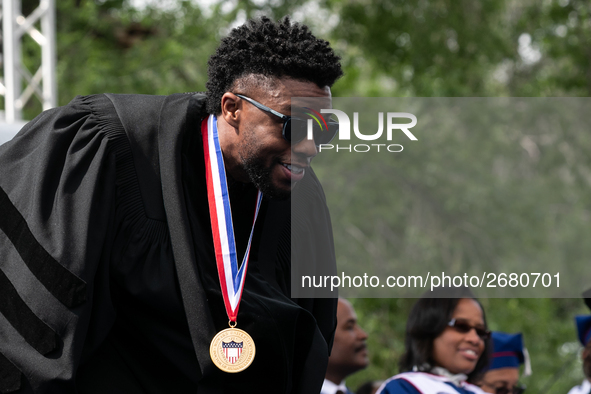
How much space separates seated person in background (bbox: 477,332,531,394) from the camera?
4867 mm

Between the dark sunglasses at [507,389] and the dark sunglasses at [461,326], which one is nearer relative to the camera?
the dark sunglasses at [461,326]

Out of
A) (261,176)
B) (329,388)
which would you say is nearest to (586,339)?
(329,388)

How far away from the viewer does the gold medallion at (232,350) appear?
219 centimetres

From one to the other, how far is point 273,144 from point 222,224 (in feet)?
1.05

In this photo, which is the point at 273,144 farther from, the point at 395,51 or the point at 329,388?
the point at 395,51

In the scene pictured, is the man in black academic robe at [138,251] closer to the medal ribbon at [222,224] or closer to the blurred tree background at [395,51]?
the medal ribbon at [222,224]

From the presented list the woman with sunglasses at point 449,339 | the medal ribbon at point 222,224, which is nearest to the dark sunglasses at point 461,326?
the woman with sunglasses at point 449,339

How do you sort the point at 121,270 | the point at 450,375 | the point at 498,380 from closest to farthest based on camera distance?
1. the point at 121,270
2. the point at 450,375
3. the point at 498,380

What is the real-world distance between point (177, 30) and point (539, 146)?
7169mm

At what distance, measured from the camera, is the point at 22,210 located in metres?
2.12

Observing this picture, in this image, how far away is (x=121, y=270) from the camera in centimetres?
218

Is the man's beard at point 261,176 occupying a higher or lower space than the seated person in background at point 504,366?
higher

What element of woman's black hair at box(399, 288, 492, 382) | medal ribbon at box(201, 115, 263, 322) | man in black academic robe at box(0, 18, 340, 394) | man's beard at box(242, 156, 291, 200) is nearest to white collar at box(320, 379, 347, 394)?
woman's black hair at box(399, 288, 492, 382)

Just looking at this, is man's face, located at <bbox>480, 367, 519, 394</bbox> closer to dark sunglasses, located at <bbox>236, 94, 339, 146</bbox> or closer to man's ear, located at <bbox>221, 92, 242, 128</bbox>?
dark sunglasses, located at <bbox>236, 94, 339, 146</bbox>
